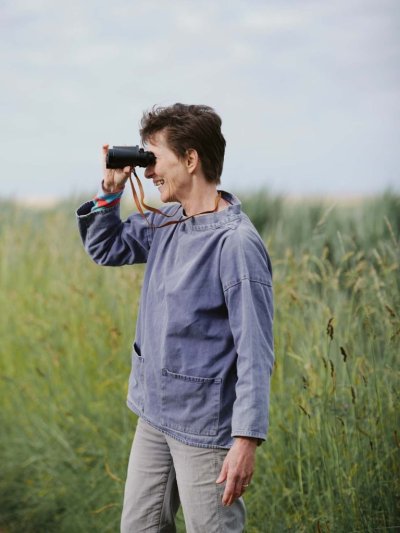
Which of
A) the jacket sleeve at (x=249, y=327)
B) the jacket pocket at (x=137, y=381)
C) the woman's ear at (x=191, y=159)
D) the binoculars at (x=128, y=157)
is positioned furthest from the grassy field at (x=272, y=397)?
the binoculars at (x=128, y=157)

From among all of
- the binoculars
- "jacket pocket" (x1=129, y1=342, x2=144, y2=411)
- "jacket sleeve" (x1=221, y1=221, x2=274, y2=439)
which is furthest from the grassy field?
the binoculars

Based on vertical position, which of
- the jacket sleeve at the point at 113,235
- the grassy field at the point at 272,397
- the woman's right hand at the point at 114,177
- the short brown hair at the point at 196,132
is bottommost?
the grassy field at the point at 272,397

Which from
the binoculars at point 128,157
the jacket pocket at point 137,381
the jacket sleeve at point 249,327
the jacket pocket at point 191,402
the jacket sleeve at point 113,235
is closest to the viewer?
the jacket sleeve at point 249,327

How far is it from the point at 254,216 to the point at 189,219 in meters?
7.16

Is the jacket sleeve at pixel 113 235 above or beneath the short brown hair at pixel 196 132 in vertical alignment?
beneath

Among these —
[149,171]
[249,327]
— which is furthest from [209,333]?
[149,171]

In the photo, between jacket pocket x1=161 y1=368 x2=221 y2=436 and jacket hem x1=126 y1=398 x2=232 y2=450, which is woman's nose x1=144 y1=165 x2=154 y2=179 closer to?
jacket pocket x1=161 y1=368 x2=221 y2=436

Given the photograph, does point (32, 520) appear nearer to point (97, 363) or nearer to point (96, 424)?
point (96, 424)

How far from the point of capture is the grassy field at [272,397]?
3557 mm

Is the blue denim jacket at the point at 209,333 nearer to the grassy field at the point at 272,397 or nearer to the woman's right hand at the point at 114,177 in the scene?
the woman's right hand at the point at 114,177

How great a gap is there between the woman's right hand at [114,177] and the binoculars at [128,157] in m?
0.03

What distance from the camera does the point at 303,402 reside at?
374 cm

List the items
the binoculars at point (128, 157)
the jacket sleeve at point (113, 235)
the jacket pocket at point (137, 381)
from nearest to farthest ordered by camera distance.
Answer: the binoculars at point (128, 157) → the jacket pocket at point (137, 381) → the jacket sleeve at point (113, 235)

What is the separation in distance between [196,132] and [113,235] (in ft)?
2.01
